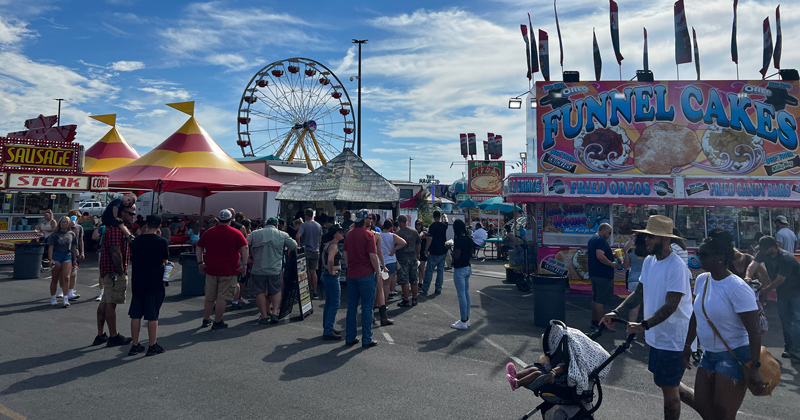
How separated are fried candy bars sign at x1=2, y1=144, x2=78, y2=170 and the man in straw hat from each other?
59.4ft

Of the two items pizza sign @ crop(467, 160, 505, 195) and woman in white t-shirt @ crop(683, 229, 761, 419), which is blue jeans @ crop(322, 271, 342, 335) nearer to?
woman in white t-shirt @ crop(683, 229, 761, 419)

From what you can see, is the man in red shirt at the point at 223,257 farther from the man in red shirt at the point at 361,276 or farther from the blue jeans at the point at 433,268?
the blue jeans at the point at 433,268

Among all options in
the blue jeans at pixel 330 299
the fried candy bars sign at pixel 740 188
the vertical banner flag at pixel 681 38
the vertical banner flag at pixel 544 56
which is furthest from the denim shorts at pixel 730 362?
the vertical banner flag at pixel 681 38

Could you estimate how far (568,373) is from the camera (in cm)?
277

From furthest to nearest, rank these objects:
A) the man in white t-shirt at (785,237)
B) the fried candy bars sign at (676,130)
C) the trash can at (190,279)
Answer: the fried candy bars sign at (676,130) → the trash can at (190,279) → the man in white t-shirt at (785,237)

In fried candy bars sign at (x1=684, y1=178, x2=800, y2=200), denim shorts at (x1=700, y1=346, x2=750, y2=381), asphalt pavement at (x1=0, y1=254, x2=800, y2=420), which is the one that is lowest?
asphalt pavement at (x1=0, y1=254, x2=800, y2=420)

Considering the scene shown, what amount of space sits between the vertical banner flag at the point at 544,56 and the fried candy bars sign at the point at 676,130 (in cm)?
171

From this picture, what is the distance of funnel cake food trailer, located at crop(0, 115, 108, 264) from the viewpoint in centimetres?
1384

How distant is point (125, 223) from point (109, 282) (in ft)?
2.76

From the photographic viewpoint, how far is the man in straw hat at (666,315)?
3.13 meters

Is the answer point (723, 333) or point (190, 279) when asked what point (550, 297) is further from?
point (190, 279)

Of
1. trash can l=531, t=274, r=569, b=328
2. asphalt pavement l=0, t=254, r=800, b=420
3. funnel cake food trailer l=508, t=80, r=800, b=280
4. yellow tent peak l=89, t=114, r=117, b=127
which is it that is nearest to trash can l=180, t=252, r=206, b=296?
asphalt pavement l=0, t=254, r=800, b=420

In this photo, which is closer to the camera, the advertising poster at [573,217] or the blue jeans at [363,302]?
the blue jeans at [363,302]

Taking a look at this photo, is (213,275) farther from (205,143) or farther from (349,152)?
(205,143)
